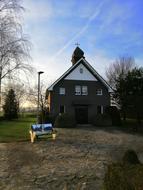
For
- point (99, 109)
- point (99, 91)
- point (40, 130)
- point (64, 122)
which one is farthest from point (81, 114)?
point (40, 130)

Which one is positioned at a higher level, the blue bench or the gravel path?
the blue bench

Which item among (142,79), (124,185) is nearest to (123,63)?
(142,79)

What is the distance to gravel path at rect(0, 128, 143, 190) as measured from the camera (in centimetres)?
1198

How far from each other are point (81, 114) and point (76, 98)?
222 cm

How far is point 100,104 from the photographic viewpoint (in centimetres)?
4262

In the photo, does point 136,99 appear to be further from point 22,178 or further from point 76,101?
point 22,178

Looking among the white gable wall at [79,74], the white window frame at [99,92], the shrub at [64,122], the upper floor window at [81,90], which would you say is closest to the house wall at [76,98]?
the white window frame at [99,92]

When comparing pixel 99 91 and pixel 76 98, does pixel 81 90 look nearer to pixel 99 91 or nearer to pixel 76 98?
pixel 76 98

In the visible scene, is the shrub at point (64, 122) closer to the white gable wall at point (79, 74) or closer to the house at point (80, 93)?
the house at point (80, 93)

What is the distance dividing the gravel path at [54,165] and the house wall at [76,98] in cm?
1826

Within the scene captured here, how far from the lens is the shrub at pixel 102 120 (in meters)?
39.1

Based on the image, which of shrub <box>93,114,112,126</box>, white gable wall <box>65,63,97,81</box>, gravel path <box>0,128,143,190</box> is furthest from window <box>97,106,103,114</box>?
gravel path <box>0,128,143,190</box>

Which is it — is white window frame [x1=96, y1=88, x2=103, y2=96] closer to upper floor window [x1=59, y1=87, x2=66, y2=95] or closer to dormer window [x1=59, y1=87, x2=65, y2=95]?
upper floor window [x1=59, y1=87, x2=66, y2=95]

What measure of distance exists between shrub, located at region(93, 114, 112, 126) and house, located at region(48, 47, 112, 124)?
125 centimetres
